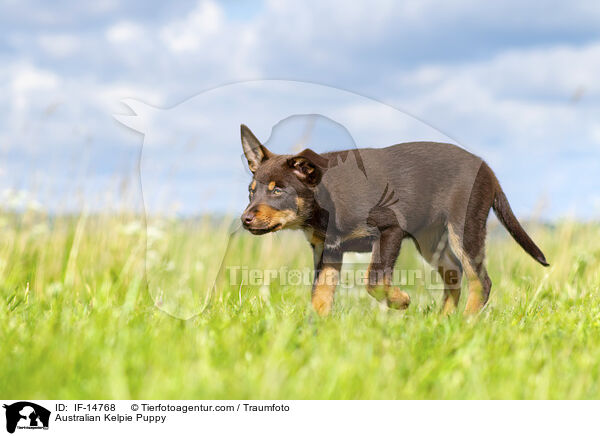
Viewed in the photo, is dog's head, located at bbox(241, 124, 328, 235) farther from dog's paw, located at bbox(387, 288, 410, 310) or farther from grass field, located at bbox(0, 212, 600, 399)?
dog's paw, located at bbox(387, 288, 410, 310)

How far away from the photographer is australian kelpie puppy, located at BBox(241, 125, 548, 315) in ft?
12.2

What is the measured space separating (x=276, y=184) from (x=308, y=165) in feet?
0.75

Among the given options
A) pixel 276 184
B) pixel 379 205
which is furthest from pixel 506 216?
pixel 276 184

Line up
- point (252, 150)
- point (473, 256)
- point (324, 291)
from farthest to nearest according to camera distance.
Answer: point (473, 256)
point (324, 291)
point (252, 150)

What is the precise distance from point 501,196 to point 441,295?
94 centimetres

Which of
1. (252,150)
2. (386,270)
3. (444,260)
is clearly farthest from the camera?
(444,260)

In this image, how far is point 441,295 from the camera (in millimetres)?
4887

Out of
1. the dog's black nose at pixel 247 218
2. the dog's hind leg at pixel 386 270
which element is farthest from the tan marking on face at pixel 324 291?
the dog's black nose at pixel 247 218

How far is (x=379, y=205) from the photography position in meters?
4.07

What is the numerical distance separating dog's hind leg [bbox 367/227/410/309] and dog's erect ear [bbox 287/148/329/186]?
65cm

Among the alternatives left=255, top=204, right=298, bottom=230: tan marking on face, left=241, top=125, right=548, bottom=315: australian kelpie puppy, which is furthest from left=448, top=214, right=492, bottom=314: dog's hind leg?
left=255, top=204, right=298, bottom=230: tan marking on face

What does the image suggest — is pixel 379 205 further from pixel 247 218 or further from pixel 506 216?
pixel 506 216

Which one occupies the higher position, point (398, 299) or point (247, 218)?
point (247, 218)

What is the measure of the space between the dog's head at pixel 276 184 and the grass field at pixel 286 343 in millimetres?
486
